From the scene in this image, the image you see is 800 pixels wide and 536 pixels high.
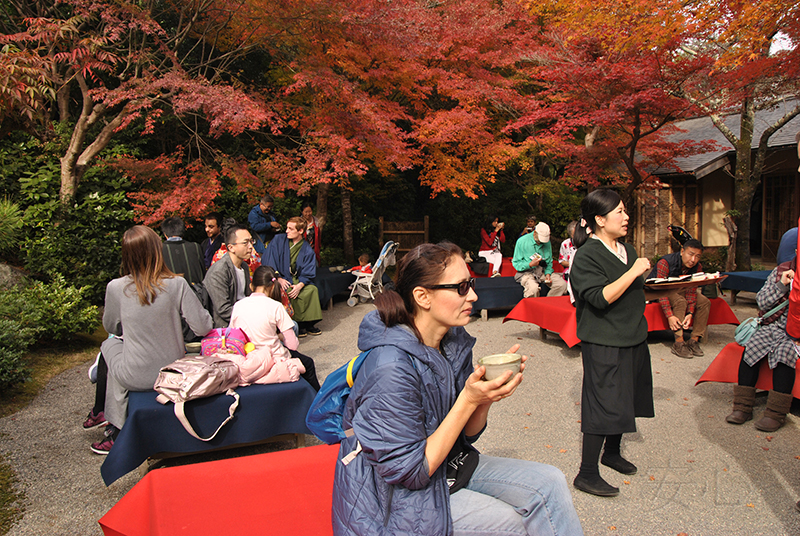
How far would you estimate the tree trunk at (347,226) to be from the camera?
49.3 feet

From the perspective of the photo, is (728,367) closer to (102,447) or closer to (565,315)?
(565,315)

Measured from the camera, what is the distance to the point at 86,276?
827 cm

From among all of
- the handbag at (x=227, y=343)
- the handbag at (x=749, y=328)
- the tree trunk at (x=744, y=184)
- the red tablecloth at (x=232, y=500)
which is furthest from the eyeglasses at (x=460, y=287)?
the tree trunk at (x=744, y=184)

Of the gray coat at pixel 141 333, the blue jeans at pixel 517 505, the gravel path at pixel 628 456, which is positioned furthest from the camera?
the gray coat at pixel 141 333

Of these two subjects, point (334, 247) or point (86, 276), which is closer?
point (86, 276)

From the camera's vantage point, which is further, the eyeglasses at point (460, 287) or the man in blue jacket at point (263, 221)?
the man in blue jacket at point (263, 221)

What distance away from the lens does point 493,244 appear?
12.3 m

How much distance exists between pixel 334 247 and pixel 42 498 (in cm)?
1257

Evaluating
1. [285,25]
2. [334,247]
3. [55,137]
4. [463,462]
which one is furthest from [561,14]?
[463,462]

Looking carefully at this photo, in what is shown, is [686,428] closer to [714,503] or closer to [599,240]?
[714,503]

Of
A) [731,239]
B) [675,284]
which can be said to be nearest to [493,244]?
[731,239]

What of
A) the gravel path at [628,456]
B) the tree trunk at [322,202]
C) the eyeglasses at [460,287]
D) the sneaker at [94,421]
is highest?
the tree trunk at [322,202]

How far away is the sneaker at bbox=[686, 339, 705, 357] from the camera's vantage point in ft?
21.1

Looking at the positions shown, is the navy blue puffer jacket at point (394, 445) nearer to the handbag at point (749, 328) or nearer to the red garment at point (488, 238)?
the handbag at point (749, 328)
